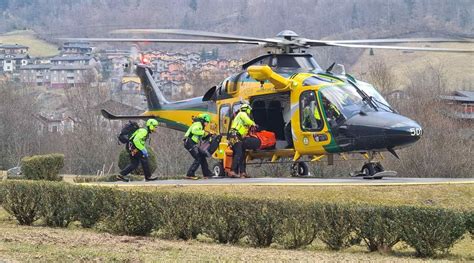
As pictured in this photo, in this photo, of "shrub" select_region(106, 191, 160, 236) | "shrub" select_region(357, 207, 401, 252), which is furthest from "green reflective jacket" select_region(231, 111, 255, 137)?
"shrub" select_region(357, 207, 401, 252)

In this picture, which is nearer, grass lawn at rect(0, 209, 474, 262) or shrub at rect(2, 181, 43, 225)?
grass lawn at rect(0, 209, 474, 262)

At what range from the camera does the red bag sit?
2618 centimetres

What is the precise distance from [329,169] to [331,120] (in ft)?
65.5

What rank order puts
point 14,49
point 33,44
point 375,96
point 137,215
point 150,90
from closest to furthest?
point 137,215
point 375,96
point 150,90
point 14,49
point 33,44

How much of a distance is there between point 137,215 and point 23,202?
297 centimetres

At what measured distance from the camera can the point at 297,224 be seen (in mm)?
15781

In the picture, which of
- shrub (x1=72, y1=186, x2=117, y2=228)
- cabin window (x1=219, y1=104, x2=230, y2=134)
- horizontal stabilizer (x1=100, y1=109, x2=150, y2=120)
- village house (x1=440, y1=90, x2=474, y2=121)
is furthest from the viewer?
village house (x1=440, y1=90, x2=474, y2=121)

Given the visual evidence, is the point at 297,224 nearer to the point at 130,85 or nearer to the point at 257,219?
the point at 257,219

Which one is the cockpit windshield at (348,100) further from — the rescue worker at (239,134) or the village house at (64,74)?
the village house at (64,74)

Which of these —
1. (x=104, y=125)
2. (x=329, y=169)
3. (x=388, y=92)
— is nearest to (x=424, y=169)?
(x=329, y=169)

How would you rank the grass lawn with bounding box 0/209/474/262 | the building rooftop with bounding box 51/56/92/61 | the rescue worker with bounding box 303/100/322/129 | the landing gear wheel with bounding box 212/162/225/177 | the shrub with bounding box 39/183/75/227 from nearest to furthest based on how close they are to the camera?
the grass lawn with bounding box 0/209/474/262
the shrub with bounding box 39/183/75/227
the rescue worker with bounding box 303/100/322/129
the landing gear wheel with bounding box 212/162/225/177
the building rooftop with bounding box 51/56/92/61

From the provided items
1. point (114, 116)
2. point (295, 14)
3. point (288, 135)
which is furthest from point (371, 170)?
point (295, 14)

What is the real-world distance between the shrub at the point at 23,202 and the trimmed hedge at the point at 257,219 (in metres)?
0.42

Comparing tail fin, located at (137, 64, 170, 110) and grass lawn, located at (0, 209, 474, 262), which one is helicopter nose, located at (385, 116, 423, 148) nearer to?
grass lawn, located at (0, 209, 474, 262)
